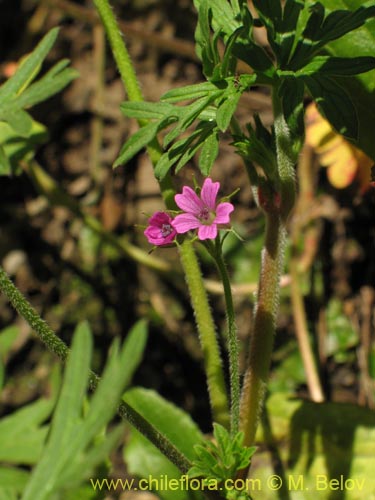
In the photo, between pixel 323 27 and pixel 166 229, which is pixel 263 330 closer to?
pixel 166 229

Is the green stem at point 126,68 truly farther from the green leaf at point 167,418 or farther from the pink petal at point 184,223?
the green leaf at point 167,418

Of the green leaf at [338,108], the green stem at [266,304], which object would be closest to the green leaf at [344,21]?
the green leaf at [338,108]

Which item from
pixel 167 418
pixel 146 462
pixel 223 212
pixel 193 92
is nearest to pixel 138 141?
pixel 193 92

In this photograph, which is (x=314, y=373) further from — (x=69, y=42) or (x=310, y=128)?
(x=69, y=42)

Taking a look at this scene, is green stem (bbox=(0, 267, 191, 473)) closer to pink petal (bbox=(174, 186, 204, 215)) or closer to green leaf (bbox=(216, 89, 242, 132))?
pink petal (bbox=(174, 186, 204, 215))

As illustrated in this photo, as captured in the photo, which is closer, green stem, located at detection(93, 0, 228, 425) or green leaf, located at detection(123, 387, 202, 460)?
green stem, located at detection(93, 0, 228, 425)

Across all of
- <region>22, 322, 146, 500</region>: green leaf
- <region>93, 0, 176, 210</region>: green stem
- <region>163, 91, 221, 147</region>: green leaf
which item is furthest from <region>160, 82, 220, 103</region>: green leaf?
<region>22, 322, 146, 500</region>: green leaf
